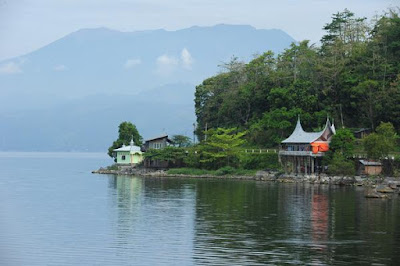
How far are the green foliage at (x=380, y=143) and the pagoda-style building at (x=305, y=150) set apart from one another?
540 cm

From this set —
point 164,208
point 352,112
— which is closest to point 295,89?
point 352,112

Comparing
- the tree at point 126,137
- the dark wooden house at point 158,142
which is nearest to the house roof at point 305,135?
the dark wooden house at point 158,142

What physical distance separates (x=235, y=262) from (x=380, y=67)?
202 ft

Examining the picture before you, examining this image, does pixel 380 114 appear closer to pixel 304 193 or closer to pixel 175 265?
pixel 304 193

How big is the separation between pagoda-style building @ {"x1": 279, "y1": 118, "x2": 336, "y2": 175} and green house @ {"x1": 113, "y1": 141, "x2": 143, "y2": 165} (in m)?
22.0

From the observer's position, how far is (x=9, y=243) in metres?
31.2

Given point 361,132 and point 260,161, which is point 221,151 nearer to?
point 260,161

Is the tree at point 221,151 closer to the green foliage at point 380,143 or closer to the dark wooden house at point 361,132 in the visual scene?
the dark wooden house at point 361,132

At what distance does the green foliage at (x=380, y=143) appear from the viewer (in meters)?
69.2

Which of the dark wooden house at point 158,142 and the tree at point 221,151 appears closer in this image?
the tree at point 221,151

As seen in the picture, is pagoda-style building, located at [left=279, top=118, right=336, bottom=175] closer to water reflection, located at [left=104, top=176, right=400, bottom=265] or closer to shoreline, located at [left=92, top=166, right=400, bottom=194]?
shoreline, located at [left=92, top=166, right=400, bottom=194]

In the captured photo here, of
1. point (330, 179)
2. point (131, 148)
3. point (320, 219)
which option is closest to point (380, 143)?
point (330, 179)

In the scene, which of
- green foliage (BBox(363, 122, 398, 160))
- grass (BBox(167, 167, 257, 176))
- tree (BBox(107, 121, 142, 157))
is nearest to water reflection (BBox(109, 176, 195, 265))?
grass (BBox(167, 167, 257, 176))

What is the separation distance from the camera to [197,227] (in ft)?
121
